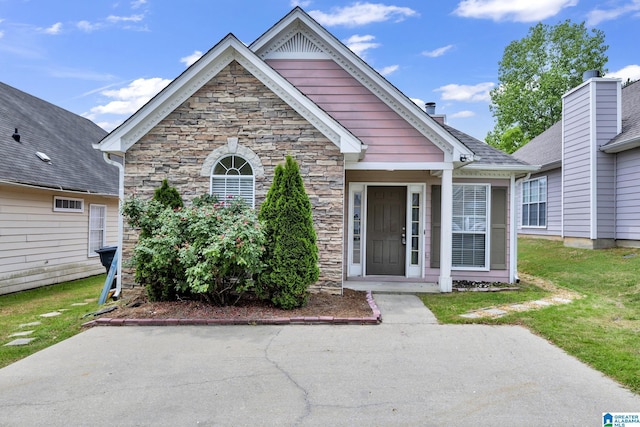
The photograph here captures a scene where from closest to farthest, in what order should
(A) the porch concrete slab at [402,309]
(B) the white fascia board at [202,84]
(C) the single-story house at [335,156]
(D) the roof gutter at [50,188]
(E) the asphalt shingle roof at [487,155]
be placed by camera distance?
(A) the porch concrete slab at [402,309], (B) the white fascia board at [202,84], (C) the single-story house at [335,156], (D) the roof gutter at [50,188], (E) the asphalt shingle roof at [487,155]

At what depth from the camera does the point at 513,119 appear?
105 feet

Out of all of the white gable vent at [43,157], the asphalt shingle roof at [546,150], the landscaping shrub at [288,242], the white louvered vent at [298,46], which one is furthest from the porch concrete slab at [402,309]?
the asphalt shingle roof at [546,150]

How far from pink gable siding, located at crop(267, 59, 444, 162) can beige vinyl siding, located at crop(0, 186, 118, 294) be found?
277 inches

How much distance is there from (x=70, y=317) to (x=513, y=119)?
34139 millimetres

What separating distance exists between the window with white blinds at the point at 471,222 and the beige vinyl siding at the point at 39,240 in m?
10.6

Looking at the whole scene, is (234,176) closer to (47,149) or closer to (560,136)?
(47,149)

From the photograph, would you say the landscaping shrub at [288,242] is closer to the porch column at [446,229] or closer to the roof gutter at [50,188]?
the porch column at [446,229]

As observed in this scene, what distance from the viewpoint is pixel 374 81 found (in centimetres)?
849

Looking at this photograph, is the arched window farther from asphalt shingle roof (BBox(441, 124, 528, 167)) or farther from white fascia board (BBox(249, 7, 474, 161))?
asphalt shingle roof (BBox(441, 124, 528, 167))

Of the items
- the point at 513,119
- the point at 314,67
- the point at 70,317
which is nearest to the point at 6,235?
the point at 70,317

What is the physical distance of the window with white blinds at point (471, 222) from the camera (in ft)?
30.2

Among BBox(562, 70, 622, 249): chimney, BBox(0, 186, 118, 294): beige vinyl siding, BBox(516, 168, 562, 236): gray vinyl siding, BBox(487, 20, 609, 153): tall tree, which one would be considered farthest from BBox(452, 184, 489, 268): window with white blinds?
BBox(487, 20, 609, 153): tall tree

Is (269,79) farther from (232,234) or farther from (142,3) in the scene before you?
(142,3)

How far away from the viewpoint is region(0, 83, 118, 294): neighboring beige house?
9.18 m
